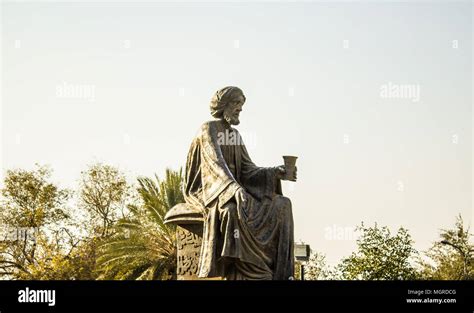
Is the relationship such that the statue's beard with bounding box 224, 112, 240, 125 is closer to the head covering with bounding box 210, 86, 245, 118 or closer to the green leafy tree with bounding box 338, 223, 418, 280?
the head covering with bounding box 210, 86, 245, 118

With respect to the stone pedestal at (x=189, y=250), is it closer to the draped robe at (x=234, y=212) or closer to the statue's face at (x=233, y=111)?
the draped robe at (x=234, y=212)

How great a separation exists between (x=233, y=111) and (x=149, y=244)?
1570cm

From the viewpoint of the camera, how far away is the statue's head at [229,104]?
53.8 ft

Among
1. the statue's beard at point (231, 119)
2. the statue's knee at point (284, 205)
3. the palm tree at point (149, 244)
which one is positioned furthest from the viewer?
the palm tree at point (149, 244)

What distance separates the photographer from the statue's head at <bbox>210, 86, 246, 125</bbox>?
16391 millimetres

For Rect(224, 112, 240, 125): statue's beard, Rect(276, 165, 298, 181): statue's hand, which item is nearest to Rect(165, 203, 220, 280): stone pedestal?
Rect(276, 165, 298, 181): statue's hand

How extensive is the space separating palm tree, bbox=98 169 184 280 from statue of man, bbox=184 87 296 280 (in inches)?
595

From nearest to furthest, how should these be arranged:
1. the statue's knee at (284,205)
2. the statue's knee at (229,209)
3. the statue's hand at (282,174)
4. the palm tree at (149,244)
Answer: the statue's knee at (229,209), the statue's knee at (284,205), the statue's hand at (282,174), the palm tree at (149,244)

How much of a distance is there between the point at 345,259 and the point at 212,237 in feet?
69.5

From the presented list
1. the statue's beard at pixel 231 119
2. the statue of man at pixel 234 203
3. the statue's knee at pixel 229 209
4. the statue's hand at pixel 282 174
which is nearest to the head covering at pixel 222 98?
the statue of man at pixel 234 203

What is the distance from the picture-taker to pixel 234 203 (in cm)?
1534

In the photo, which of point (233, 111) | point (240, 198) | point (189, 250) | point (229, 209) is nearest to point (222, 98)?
point (233, 111)

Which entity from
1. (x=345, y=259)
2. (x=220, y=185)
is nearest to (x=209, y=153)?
(x=220, y=185)

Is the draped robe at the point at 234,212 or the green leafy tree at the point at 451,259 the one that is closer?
the draped robe at the point at 234,212
